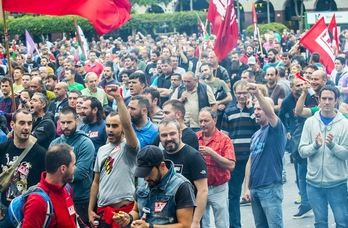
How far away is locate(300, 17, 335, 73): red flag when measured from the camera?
14.5 meters

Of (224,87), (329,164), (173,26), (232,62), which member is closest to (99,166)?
(329,164)

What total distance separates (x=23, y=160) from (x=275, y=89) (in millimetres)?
6124

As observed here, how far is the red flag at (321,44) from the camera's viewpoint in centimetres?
1452

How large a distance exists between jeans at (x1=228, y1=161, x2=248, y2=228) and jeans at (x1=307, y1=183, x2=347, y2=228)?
57.0 inches

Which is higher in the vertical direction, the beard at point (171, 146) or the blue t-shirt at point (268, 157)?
the beard at point (171, 146)

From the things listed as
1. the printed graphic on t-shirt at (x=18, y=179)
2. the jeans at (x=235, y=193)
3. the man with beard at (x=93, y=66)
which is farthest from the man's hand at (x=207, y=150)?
the man with beard at (x=93, y=66)

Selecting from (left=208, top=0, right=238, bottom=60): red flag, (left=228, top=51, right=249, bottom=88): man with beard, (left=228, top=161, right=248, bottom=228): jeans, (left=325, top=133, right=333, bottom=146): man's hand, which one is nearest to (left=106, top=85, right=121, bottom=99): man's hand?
(left=325, top=133, right=333, bottom=146): man's hand

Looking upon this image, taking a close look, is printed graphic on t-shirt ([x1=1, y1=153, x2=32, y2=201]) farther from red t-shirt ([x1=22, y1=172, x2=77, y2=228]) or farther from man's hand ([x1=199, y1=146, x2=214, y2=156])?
man's hand ([x1=199, y1=146, x2=214, y2=156])

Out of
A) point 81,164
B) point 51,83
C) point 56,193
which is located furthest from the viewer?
point 51,83

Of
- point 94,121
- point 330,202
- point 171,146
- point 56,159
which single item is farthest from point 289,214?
point 56,159

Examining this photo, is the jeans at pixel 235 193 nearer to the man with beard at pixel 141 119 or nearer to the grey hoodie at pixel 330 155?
the grey hoodie at pixel 330 155

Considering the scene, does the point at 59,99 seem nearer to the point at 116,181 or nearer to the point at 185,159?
the point at 116,181

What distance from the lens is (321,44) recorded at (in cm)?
1461

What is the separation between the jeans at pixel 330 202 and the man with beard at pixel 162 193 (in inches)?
105
